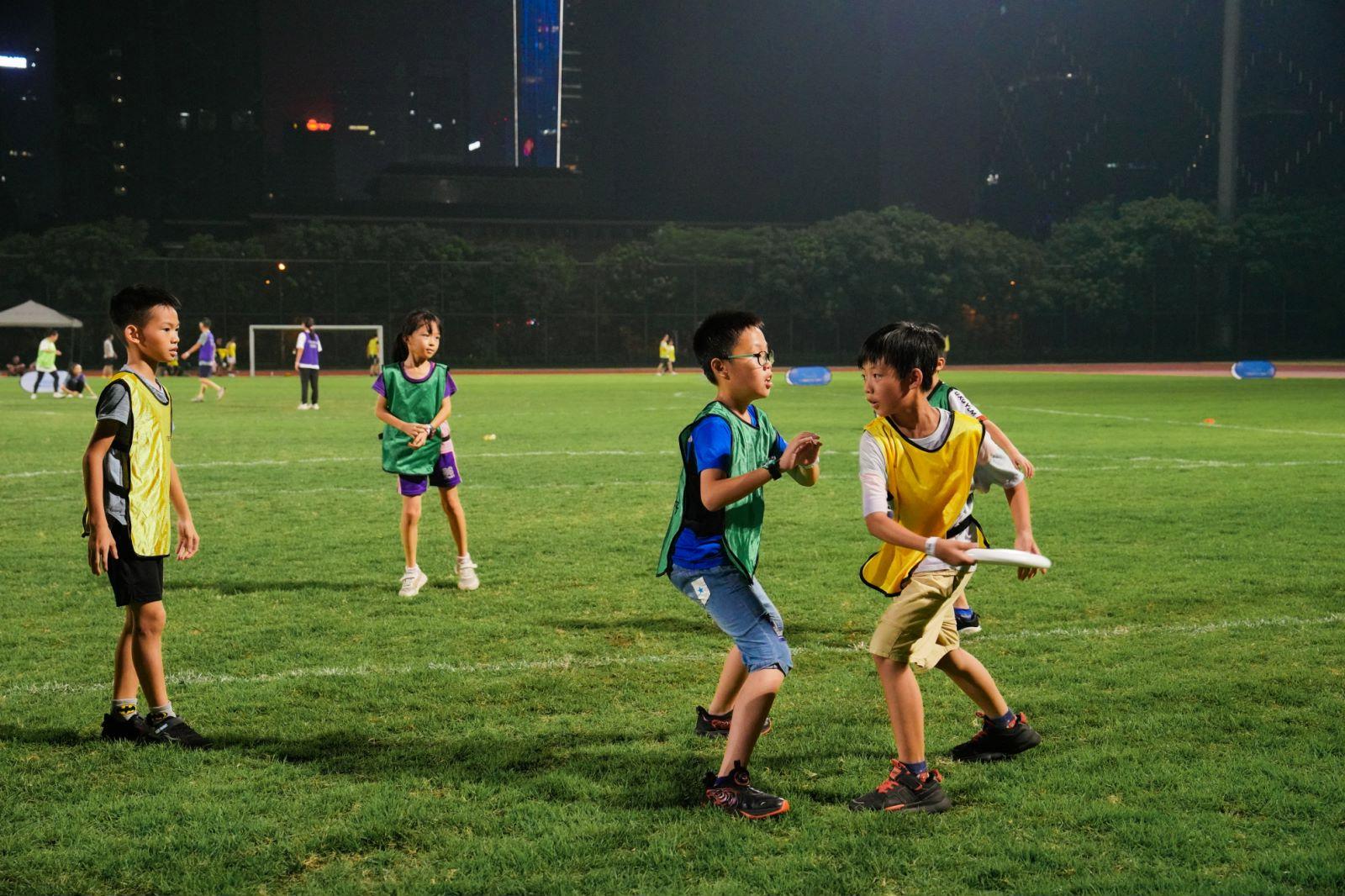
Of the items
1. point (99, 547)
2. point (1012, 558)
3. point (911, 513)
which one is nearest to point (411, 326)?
point (99, 547)

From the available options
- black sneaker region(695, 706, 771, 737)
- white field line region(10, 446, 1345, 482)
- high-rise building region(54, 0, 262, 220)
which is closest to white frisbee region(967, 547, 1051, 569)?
black sneaker region(695, 706, 771, 737)

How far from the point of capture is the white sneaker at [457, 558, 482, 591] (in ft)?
25.7

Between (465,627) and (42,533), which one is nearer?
(465,627)

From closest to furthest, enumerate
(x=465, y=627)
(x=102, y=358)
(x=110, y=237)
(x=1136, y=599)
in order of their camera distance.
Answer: (x=465, y=627) → (x=1136, y=599) → (x=102, y=358) → (x=110, y=237)

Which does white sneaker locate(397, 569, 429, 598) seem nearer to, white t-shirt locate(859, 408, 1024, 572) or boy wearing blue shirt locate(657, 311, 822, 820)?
boy wearing blue shirt locate(657, 311, 822, 820)

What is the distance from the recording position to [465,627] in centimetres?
679

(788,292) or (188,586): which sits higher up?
(788,292)

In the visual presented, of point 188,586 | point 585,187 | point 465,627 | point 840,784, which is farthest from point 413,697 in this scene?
point 585,187

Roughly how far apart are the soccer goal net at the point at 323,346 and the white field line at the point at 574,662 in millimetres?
43311

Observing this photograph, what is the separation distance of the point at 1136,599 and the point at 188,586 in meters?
5.93

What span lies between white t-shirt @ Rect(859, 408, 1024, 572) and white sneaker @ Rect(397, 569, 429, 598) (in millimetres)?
4213

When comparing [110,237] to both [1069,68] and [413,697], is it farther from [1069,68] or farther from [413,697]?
[1069,68]

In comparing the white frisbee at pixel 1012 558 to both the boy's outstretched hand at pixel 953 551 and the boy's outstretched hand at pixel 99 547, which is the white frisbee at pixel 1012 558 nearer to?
the boy's outstretched hand at pixel 953 551

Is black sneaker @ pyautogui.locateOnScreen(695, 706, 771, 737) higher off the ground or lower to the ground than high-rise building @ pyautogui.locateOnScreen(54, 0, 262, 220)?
lower
